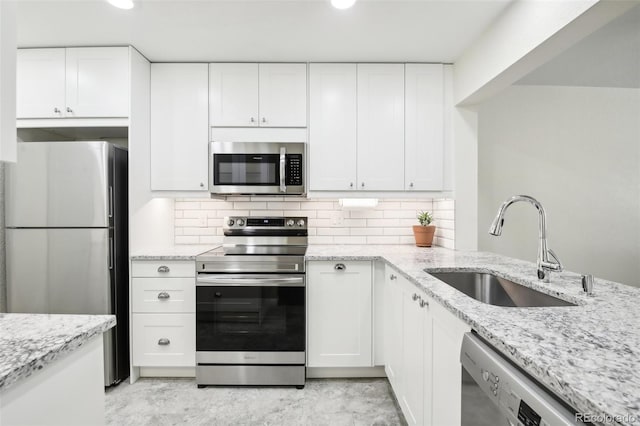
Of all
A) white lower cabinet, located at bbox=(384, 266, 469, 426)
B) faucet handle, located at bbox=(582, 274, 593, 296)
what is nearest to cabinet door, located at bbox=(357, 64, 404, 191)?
white lower cabinet, located at bbox=(384, 266, 469, 426)

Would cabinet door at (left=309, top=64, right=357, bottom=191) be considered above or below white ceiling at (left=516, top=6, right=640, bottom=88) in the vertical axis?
below

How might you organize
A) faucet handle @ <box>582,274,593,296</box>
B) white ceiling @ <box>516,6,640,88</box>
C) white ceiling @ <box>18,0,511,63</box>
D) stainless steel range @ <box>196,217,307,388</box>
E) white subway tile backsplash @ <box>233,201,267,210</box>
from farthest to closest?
white subway tile backsplash @ <box>233,201,267,210</box>
white ceiling @ <box>516,6,640,88</box>
stainless steel range @ <box>196,217,307,388</box>
white ceiling @ <box>18,0,511,63</box>
faucet handle @ <box>582,274,593,296</box>

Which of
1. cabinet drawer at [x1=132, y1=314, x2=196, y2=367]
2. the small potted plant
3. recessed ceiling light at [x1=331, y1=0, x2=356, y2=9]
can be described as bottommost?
cabinet drawer at [x1=132, y1=314, x2=196, y2=367]

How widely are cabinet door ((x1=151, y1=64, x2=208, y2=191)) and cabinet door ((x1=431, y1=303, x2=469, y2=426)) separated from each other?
2.10 m

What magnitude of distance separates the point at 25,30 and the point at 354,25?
87.7 inches

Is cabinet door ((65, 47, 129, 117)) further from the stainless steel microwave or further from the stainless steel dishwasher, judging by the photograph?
the stainless steel dishwasher

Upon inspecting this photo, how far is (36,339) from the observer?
785 mm

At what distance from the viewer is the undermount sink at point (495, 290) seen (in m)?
1.43

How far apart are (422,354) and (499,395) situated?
2.34 feet

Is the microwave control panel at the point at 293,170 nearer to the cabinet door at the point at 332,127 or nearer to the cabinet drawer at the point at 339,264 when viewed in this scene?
the cabinet door at the point at 332,127

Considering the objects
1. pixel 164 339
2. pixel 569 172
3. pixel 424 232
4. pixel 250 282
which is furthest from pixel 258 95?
pixel 569 172

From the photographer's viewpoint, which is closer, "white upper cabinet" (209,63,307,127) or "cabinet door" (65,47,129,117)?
"cabinet door" (65,47,129,117)

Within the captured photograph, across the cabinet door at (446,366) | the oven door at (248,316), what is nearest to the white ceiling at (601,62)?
the cabinet door at (446,366)

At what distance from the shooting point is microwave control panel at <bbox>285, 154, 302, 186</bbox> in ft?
8.51
